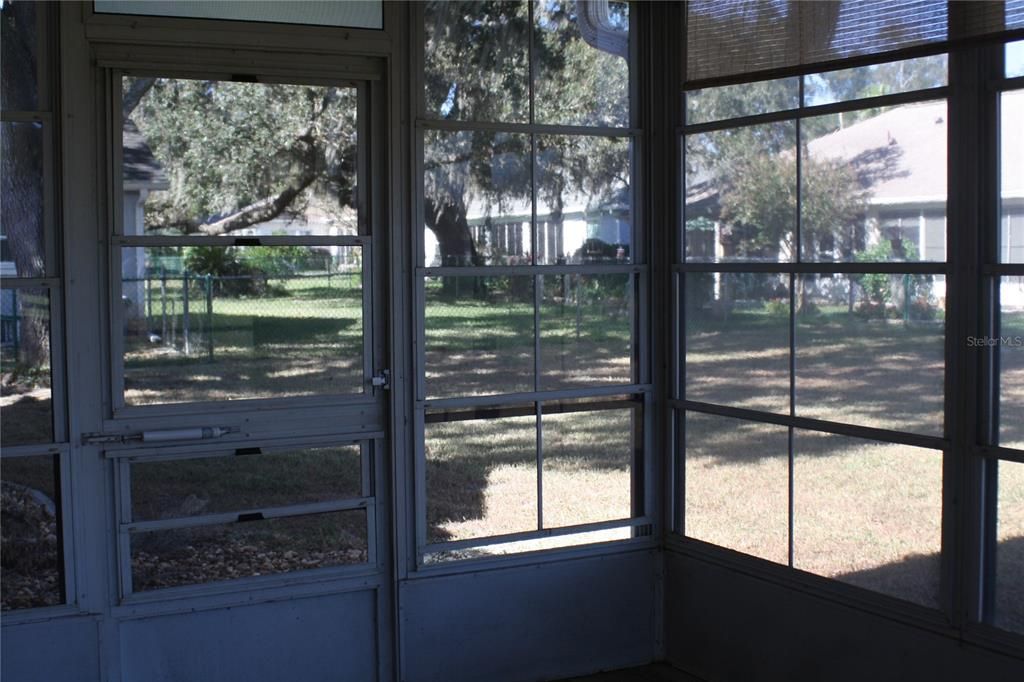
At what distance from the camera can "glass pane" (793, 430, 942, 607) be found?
326cm

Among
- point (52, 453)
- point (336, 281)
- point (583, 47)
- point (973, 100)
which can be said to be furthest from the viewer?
point (583, 47)

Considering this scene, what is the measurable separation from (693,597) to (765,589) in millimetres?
386

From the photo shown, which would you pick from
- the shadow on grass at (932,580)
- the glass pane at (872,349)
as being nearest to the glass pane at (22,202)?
the glass pane at (872,349)

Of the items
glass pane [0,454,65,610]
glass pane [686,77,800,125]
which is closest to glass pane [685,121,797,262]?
glass pane [686,77,800,125]

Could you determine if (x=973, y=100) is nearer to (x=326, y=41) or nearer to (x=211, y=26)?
(x=326, y=41)

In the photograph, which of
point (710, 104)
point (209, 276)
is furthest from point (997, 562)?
point (209, 276)

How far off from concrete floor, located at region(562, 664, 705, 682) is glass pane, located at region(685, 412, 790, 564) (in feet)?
1.78

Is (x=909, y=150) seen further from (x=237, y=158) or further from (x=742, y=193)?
(x=237, y=158)

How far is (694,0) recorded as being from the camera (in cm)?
389

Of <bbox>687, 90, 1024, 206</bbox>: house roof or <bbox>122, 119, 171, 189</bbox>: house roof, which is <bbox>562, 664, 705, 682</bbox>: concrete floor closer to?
<bbox>687, 90, 1024, 206</bbox>: house roof

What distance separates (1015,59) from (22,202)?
9.87 feet

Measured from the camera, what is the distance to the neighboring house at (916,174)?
2943 mm

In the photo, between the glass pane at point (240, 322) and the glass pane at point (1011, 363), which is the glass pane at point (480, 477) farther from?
the glass pane at point (1011, 363)

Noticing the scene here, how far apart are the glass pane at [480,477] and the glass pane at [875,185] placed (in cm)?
127
